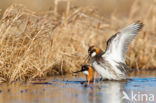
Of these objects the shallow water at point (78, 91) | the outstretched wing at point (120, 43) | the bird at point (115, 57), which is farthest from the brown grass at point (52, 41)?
the outstretched wing at point (120, 43)

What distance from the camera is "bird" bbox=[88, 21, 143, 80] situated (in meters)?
11.4

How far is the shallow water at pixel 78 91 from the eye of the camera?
338 inches

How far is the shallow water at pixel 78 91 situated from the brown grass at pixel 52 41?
55 cm

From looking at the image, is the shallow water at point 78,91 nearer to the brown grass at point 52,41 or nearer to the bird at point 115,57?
the bird at point 115,57

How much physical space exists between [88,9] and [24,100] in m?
5.80

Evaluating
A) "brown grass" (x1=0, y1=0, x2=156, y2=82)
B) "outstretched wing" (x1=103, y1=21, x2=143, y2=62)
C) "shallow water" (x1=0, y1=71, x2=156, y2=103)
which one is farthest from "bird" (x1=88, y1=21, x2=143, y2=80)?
"brown grass" (x1=0, y1=0, x2=156, y2=82)

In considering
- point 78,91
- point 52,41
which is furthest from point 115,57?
point 78,91

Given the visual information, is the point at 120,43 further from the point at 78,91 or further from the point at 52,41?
the point at 78,91

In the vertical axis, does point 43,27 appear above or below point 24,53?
above

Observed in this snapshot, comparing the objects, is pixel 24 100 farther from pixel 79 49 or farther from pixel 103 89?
pixel 79 49

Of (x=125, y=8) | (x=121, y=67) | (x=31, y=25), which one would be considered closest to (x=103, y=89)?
(x=121, y=67)

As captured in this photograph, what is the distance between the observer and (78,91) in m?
9.70

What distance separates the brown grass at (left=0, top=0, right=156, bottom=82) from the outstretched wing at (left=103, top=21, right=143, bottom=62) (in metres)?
1.70

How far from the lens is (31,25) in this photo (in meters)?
11.4
